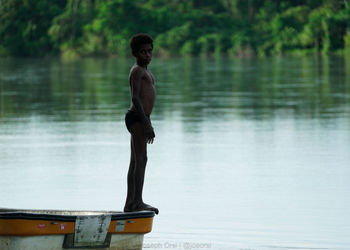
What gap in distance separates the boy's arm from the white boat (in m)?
0.78

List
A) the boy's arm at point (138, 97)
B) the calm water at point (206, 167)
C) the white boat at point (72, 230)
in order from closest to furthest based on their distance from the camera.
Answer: the white boat at point (72, 230) < the boy's arm at point (138, 97) < the calm water at point (206, 167)

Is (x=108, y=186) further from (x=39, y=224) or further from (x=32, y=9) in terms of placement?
(x=32, y=9)

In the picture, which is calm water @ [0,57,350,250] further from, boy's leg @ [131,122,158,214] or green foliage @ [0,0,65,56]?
green foliage @ [0,0,65,56]

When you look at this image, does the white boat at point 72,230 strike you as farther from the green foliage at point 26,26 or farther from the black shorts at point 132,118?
the green foliage at point 26,26

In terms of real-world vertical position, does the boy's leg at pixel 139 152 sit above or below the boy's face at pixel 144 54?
below

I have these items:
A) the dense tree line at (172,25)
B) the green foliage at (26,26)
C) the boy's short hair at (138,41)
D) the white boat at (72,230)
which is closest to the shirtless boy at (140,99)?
the boy's short hair at (138,41)

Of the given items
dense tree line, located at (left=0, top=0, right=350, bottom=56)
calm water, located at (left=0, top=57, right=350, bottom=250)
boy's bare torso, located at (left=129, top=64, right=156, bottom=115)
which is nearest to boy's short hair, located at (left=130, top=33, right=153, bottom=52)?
boy's bare torso, located at (left=129, top=64, right=156, bottom=115)

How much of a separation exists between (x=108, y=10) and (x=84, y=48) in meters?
5.69

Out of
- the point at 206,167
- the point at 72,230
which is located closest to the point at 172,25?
the point at 206,167

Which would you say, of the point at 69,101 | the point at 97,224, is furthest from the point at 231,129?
the point at 97,224

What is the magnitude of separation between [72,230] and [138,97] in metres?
1.39

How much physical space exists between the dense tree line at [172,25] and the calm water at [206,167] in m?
68.3

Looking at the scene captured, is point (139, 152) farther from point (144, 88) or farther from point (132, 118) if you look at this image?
point (144, 88)

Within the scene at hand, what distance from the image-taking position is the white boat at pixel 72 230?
23.8 feet
